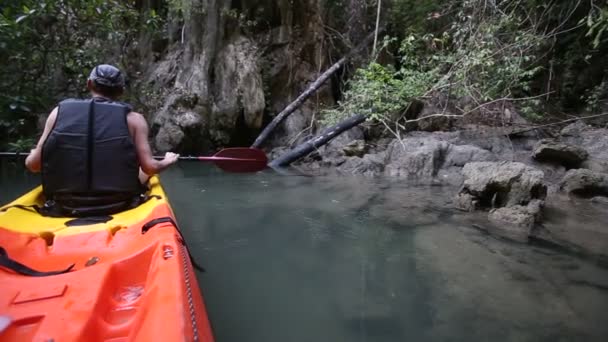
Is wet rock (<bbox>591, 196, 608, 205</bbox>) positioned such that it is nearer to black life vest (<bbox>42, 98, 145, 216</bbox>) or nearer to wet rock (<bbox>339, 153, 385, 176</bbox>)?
wet rock (<bbox>339, 153, 385, 176</bbox>)

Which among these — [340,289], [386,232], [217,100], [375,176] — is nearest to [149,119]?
[217,100]

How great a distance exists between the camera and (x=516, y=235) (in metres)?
3.82

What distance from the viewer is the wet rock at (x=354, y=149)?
8.62 meters

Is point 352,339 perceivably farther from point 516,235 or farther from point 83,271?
point 516,235

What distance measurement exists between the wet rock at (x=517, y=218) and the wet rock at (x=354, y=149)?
4342mm

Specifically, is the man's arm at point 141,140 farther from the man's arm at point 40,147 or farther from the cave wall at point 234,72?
the cave wall at point 234,72

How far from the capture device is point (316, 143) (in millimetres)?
8953

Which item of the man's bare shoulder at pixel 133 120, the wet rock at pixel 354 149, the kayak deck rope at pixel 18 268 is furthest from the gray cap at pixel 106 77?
the wet rock at pixel 354 149

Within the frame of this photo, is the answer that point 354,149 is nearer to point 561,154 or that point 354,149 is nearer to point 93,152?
point 561,154

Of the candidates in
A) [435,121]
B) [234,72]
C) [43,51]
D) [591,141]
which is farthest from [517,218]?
[234,72]

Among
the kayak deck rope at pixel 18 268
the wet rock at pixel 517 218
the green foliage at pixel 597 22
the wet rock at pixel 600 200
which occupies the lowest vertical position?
the wet rock at pixel 517 218

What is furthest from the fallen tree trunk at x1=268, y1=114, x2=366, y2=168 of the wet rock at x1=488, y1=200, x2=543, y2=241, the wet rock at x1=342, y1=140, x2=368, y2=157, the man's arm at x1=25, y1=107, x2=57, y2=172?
the man's arm at x1=25, y1=107, x2=57, y2=172

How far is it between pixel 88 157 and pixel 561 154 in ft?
22.8

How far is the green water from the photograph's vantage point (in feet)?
7.30
